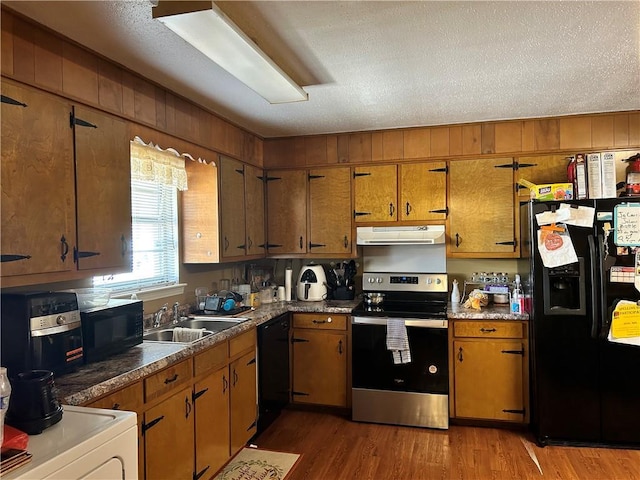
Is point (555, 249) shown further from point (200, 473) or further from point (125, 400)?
point (125, 400)

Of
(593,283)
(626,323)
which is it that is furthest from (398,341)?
(626,323)

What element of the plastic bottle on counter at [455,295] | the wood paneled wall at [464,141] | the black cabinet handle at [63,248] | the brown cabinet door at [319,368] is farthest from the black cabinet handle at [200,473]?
the wood paneled wall at [464,141]

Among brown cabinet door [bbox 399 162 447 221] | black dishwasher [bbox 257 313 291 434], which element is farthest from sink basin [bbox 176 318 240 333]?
brown cabinet door [bbox 399 162 447 221]

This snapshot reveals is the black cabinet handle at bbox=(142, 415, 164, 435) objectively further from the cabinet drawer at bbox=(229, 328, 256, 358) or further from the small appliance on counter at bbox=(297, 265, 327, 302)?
the small appliance on counter at bbox=(297, 265, 327, 302)

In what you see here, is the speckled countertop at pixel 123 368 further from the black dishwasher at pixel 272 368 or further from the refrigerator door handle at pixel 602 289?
the refrigerator door handle at pixel 602 289

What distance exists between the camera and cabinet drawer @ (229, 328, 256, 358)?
9.48 ft

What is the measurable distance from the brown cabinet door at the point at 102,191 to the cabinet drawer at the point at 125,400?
585 millimetres

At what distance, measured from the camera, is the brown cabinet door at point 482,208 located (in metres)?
3.66

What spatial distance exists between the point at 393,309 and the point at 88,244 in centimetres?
237

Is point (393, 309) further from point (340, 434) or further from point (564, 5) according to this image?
point (564, 5)

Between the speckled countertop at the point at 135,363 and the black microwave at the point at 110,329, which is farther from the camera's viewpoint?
the black microwave at the point at 110,329

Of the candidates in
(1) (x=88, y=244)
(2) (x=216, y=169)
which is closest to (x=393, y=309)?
(2) (x=216, y=169)

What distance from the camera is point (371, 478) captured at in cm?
282

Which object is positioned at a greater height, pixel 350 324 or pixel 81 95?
pixel 81 95
